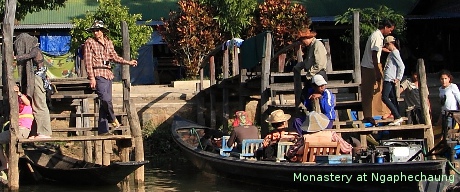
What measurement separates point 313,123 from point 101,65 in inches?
131

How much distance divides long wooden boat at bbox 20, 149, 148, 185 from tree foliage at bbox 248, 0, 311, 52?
878cm

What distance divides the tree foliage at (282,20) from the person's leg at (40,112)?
33.0 ft

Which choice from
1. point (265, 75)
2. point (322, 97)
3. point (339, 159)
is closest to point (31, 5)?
point (265, 75)

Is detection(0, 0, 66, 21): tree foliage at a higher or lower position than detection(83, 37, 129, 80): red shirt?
higher

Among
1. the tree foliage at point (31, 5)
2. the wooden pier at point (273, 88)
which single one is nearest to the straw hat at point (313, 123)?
the wooden pier at point (273, 88)

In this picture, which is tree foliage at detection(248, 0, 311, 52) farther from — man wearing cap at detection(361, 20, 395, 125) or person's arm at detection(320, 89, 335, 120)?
person's arm at detection(320, 89, 335, 120)

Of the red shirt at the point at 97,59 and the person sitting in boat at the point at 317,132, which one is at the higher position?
the red shirt at the point at 97,59

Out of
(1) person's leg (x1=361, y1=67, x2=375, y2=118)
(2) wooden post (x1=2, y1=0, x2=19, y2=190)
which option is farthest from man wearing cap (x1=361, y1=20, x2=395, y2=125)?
(2) wooden post (x1=2, y1=0, x2=19, y2=190)

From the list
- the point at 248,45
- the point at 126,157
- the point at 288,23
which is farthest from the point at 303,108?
the point at 288,23

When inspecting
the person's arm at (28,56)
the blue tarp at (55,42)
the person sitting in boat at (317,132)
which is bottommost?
the person sitting in boat at (317,132)

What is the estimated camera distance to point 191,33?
24.0 m

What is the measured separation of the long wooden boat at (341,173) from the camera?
1200 cm

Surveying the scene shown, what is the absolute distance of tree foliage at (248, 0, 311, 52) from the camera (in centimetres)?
2388

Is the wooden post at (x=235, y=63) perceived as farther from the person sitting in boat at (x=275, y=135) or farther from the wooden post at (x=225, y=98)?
the person sitting in boat at (x=275, y=135)
